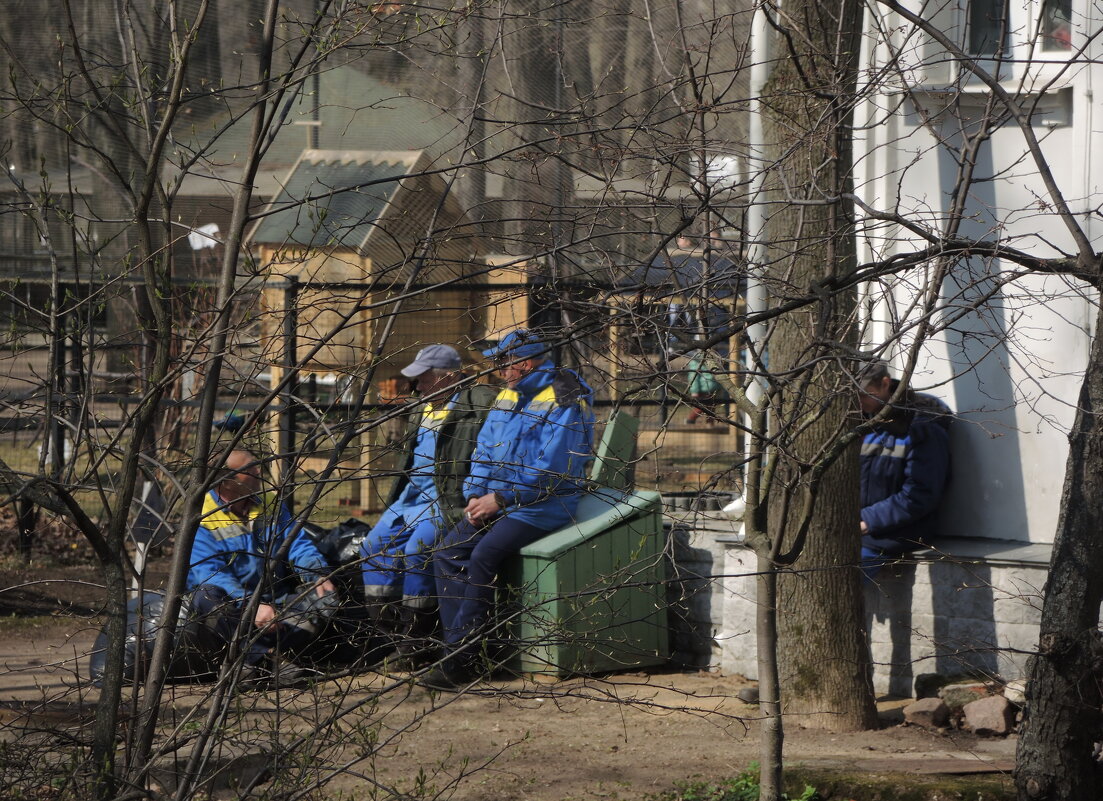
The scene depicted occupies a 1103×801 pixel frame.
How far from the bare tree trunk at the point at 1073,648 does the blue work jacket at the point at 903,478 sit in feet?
6.96

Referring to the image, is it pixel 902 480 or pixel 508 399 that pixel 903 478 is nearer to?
pixel 902 480

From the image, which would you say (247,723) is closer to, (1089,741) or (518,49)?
(1089,741)

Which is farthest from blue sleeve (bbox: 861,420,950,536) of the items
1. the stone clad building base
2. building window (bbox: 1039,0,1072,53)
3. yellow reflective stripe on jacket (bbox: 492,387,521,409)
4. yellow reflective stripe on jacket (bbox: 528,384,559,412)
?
building window (bbox: 1039,0,1072,53)

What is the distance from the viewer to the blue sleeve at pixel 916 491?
623 cm

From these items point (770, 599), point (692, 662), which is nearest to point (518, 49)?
point (692, 662)

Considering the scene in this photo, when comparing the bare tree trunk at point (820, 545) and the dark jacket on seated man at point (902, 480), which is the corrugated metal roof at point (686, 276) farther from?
the dark jacket on seated man at point (902, 480)

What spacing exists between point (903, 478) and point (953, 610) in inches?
28.0

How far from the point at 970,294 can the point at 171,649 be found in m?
3.87

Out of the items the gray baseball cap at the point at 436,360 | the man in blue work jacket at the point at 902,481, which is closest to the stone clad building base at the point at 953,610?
the man in blue work jacket at the point at 902,481

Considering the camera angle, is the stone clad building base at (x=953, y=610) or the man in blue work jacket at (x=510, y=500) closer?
the man in blue work jacket at (x=510, y=500)

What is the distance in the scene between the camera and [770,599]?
421 centimetres

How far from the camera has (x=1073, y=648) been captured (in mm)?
3998

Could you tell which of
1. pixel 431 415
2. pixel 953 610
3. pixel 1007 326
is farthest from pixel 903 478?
pixel 431 415

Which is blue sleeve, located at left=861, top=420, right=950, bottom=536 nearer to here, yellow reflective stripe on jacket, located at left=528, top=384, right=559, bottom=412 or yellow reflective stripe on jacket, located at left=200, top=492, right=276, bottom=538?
yellow reflective stripe on jacket, located at left=528, top=384, right=559, bottom=412
